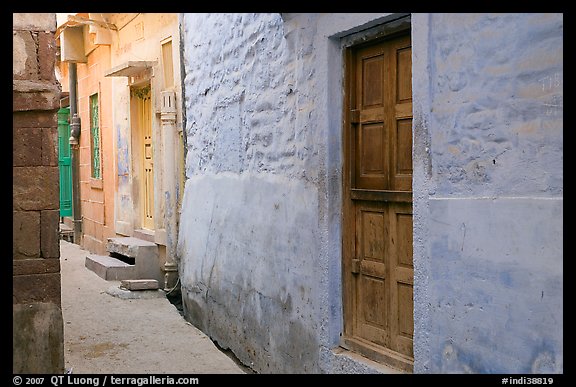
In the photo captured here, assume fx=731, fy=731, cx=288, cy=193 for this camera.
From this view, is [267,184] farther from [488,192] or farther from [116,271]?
[116,271]

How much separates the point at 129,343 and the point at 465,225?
407 centimetres

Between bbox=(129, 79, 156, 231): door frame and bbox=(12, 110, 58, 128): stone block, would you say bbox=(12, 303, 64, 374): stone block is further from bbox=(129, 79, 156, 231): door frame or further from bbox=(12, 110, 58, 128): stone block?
bbox=(129, 79, 156, 231): door frame

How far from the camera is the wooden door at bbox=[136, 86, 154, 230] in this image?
1053 centimetres

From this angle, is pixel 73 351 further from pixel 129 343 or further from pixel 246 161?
pixel 246 161

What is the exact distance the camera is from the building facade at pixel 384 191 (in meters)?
3.07

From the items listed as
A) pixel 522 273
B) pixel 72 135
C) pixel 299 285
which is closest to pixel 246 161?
pixel 299 285

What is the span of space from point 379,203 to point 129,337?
344cm

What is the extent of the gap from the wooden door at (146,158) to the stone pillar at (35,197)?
5.69m

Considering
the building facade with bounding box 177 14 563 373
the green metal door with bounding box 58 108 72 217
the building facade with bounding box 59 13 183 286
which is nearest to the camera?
the building facade with bounding box 177 14 563 373

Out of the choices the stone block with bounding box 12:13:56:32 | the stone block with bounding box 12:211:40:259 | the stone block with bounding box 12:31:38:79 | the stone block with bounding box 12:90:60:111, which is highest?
the stone block with bounding box 12:13:56:32

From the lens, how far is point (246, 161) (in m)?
6.06

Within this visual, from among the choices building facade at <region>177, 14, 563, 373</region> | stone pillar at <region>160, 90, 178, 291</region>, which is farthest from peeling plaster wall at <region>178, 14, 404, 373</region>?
stone pillar at <region>160, 90, 178, 291</region>

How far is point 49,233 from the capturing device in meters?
4.71

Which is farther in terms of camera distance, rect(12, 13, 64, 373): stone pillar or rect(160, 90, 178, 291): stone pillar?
rect(160, 90, 178, 291): stone pillar
